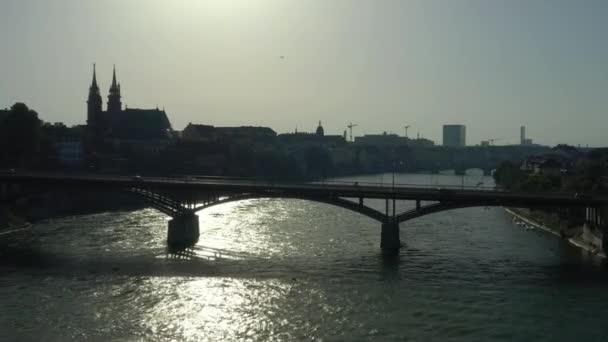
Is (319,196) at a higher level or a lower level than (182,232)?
higher

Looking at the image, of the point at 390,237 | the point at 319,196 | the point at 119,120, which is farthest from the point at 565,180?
the point at 119,120

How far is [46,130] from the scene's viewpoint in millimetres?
133250

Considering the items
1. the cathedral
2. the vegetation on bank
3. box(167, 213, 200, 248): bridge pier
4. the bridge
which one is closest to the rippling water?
box(167, 213, 200, 248): bridge pier

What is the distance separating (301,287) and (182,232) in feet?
71.0

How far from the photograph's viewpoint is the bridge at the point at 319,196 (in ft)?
175

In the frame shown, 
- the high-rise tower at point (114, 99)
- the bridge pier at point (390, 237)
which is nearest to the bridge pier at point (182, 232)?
the bridge pier at point (390, 237)

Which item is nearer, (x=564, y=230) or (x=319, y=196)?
(x=319, y=196)

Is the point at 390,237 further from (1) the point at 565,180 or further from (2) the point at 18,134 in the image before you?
(2) the point at 18,134

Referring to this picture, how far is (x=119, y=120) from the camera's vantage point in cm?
15700

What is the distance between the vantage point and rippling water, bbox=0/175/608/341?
33.8 m

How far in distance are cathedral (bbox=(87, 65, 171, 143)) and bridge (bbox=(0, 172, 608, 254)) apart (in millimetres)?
79388

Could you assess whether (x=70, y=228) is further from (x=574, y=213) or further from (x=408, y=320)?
(x=574, y=213)

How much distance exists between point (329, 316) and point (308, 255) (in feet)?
57.2

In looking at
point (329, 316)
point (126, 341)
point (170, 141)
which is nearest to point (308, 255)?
point (329, 316)
